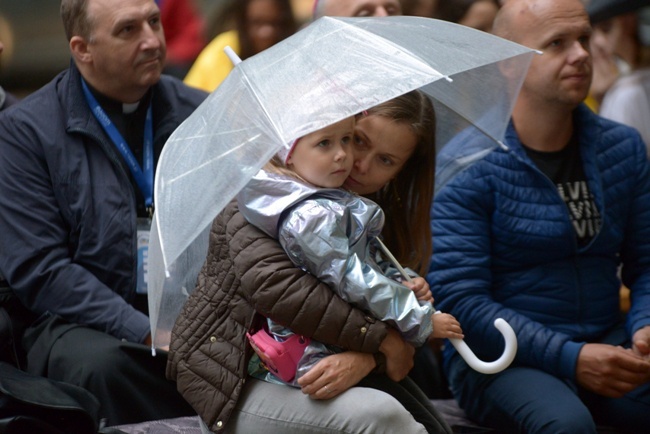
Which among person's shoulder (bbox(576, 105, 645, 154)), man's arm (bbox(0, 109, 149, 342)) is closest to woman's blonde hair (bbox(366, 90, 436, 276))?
person's shoulder (bbox(576, 105, 645, 154))

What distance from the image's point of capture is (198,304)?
2.70m

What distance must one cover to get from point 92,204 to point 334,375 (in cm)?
127

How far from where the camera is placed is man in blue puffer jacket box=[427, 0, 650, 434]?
3256mm

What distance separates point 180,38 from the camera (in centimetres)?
618

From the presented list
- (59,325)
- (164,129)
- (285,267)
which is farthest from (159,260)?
(164,129)

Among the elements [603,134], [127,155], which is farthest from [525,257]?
[127,155]

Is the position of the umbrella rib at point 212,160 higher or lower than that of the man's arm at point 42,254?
higher

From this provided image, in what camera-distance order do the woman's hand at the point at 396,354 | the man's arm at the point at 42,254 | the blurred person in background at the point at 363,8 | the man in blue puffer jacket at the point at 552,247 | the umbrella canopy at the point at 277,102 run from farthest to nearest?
1. the blurred person in background at the point at 363,8
2. the man's arm at the point at 42,254
3. the man in blue puffer jacket at the point at 552,247
4. the woman's hand at the point at 396,354
5. the umbrella canopy at the point at 277,102

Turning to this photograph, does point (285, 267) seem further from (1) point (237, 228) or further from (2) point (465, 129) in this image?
(2) point (465, 129)

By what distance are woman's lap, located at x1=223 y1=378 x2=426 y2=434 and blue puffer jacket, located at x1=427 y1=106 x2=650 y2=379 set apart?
807mm

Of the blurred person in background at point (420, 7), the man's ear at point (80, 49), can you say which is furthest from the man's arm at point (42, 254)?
the blurred person in background at point (420, 7)

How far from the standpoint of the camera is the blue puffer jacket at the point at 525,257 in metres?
3.33

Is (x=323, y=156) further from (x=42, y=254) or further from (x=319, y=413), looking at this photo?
(x=42, y=254)

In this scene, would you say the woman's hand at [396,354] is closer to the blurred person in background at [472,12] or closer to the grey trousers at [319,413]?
the grey trousers at [319,413]
